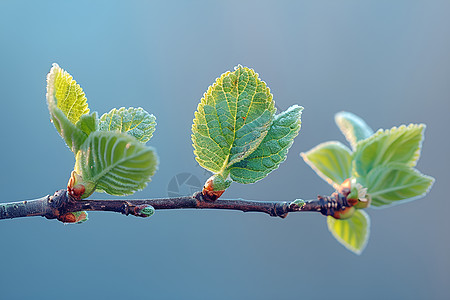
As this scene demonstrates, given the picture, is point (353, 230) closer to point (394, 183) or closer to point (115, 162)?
point (394, 183)

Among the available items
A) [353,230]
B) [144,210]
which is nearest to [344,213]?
[353,230]

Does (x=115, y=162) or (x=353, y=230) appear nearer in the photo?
(x=115, y=162)

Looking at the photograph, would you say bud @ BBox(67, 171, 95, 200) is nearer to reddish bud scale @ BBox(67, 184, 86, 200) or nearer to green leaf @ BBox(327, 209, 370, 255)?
reddish bud scale @ BBox(67, 184, 86, 200)

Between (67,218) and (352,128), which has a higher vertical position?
(352,128)

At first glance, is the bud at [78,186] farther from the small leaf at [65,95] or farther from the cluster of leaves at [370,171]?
the cluster of leaves at [370,171]

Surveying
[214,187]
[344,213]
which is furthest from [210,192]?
[344,213]

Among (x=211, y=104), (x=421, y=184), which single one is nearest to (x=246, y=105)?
(x=211, y=104)
